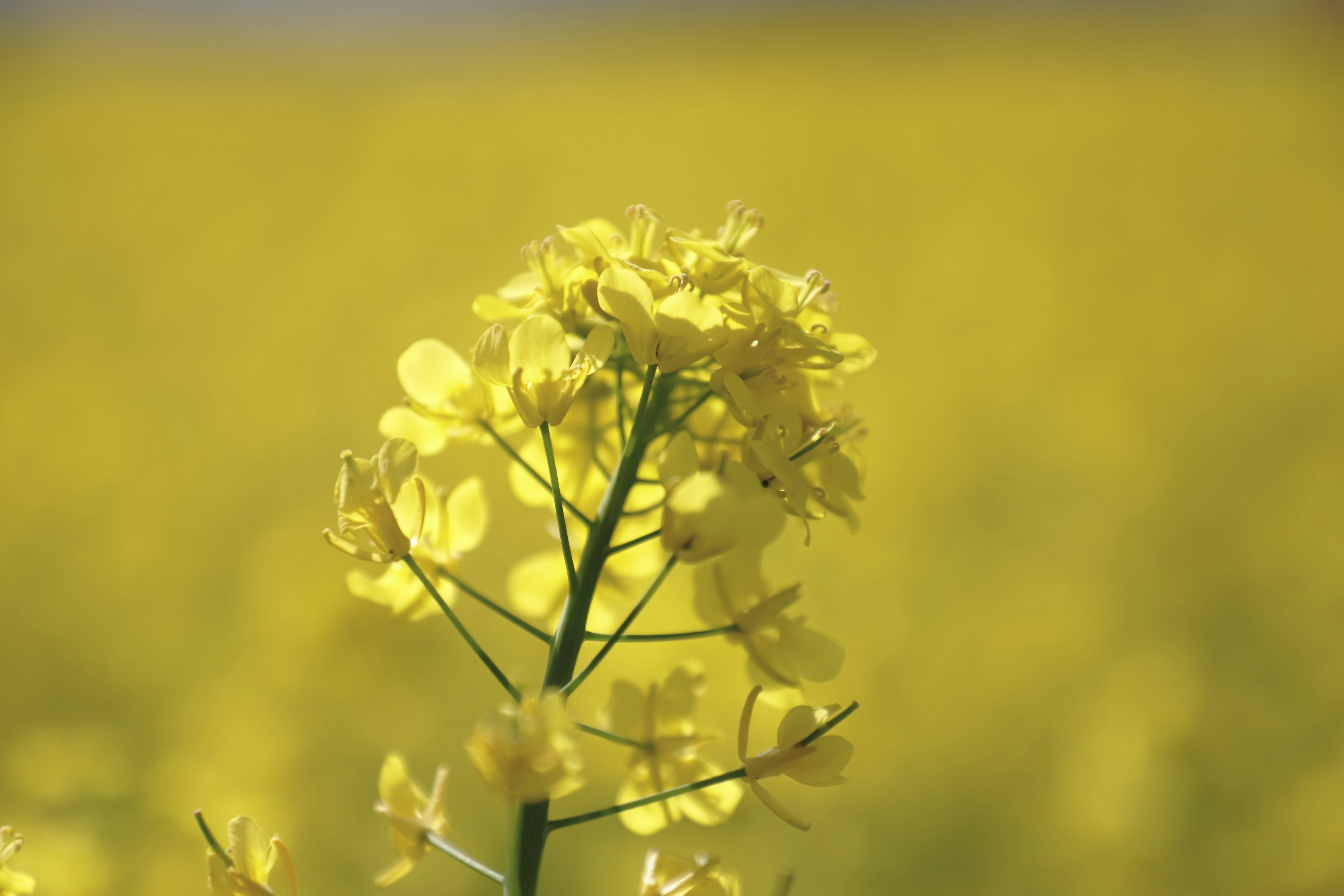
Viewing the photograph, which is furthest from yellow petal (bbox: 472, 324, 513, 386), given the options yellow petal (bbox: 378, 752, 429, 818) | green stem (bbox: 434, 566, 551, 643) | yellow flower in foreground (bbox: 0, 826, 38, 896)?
yellow flower in foreground (bbox: 0, 826, 38, 896)

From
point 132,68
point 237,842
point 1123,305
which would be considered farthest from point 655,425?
point 132,68

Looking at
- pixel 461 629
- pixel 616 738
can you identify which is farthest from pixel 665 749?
pixel 461 629

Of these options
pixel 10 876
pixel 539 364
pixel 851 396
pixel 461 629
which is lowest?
pixel 10 876

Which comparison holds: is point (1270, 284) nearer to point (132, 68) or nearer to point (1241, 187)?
point (1241, 187)

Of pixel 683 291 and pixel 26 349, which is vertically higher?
pixel 26 349

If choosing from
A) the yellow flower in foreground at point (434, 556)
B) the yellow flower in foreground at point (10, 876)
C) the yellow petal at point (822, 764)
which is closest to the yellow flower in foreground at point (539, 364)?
the yellow flower in foreground at point (434, 556)

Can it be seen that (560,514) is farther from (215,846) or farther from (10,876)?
(10,876)
